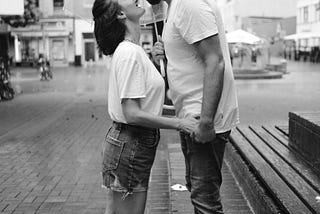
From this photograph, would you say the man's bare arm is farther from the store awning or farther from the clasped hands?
the store awning

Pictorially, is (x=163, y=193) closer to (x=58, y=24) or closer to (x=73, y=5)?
(x=73, y=5)

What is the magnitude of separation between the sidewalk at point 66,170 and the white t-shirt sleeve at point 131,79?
1.96 metres

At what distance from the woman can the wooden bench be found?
3.78ft

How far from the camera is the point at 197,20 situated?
8.91 ft

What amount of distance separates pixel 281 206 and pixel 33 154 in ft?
15.9

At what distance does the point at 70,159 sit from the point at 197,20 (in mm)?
5116

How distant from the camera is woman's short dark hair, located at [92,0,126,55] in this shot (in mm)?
2902

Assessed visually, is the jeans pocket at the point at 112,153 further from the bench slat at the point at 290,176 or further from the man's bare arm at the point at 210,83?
the bench slat at the point at 290,176

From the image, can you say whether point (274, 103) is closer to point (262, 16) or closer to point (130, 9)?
point (130, 9)

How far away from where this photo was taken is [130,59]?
2828 mm

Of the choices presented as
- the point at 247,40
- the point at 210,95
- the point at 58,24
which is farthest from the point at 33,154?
the point at 58,24

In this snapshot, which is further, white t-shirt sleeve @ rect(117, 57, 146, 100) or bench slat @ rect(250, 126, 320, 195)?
bench slat @ rect(250, 126, 320, 195)

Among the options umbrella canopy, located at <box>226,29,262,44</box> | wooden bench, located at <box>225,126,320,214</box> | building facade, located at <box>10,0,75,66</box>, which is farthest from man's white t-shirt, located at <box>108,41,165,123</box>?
building facade, located at <box>10,0,75,66</box>

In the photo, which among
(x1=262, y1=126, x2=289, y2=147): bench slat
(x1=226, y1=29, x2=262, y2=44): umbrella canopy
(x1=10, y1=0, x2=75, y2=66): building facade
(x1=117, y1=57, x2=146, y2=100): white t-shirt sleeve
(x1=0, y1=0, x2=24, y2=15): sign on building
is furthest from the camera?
(x1=10, y1=0, x2=75, y2=66): building facade
